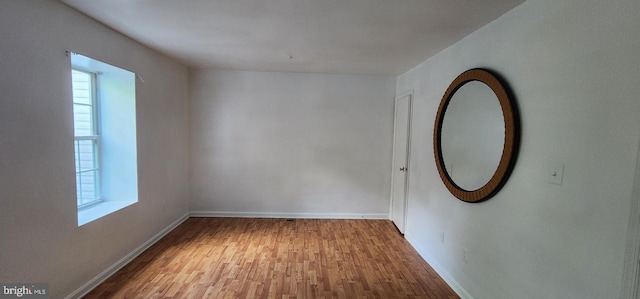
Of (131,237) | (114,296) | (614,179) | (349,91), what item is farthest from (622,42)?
(131,237)

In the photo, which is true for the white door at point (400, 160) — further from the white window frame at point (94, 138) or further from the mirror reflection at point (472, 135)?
the white window frame at point (94, 138)

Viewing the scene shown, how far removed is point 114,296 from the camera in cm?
220

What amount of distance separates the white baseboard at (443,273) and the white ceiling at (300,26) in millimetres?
2192

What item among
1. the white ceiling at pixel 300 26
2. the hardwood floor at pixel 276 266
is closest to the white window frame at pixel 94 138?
the white ceiling at pixel 300 26

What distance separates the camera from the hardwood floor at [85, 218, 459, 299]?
233 centimetres

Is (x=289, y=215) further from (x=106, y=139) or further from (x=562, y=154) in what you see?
(x=562, y=154)

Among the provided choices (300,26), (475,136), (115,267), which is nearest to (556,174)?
(475,136)

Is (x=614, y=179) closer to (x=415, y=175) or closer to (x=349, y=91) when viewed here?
(x=415, y=175)

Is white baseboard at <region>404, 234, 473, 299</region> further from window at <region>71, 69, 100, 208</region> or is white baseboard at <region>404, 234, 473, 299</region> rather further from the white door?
window at <region>71, 69, 100, 208</region>

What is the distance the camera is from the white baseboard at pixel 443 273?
7.51ft

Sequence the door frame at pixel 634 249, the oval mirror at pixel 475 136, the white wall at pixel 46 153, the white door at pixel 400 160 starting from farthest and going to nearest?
1. the white door at pixel 400 160
2. the oval mirror at pixel 475 136
3. the white wall at pixel 46 153
4. the door frame at pixel 634 249

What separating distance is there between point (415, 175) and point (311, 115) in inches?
70.8

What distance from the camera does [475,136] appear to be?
2188mm

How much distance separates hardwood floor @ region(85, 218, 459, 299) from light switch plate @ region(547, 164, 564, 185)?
1394 millimetres
